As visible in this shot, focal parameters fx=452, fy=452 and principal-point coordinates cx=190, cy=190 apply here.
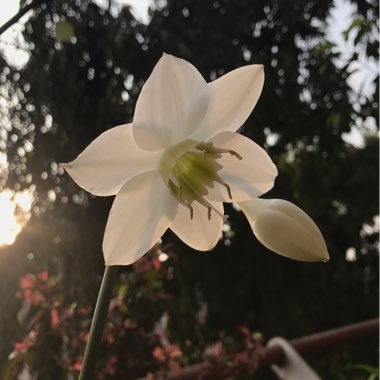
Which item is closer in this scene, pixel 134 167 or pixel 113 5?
pixel 134 167

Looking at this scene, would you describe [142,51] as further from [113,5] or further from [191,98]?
[191,98]

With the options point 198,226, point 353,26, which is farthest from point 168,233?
point 198,226

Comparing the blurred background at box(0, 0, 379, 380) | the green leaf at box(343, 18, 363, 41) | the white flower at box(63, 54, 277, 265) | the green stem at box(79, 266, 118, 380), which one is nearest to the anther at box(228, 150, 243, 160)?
the white flower at box(63, 54, 277, 265)

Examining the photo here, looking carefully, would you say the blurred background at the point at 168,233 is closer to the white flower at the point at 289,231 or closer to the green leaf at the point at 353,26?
the green leaf at the point at 353,26

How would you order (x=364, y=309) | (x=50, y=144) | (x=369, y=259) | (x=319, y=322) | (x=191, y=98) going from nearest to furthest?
(x=191, y=98)
(x=50, y=144)
(x=319, y=322)
(x=364, y=309)
(x=369, y=259)

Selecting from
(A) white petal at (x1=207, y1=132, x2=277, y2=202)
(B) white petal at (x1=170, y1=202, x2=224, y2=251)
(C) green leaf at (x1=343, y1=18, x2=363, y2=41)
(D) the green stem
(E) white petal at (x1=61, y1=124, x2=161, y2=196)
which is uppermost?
(C) green leaf at (x1=343, y1=18, x2=363, y2=41)

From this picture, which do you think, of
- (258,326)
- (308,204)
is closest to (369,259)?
(308,204)

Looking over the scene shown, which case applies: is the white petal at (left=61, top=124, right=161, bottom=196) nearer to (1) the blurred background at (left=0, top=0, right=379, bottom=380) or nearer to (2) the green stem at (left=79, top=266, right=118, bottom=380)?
(2) the green stem at (left=79, top=266, right=118, bottom=380)
